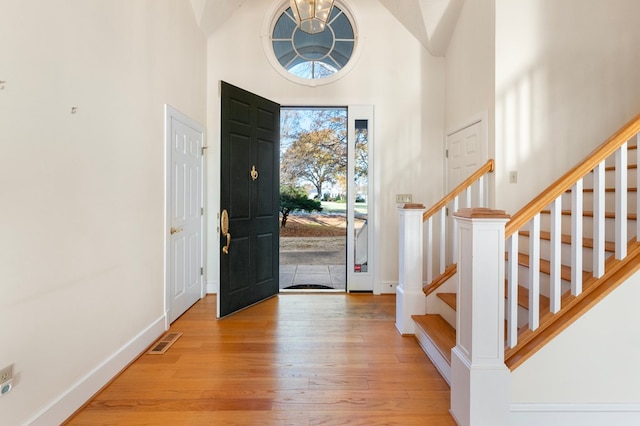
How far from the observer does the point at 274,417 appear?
1.63 m

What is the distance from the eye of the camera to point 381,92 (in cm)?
375

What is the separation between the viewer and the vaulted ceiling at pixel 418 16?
3238 millimetres

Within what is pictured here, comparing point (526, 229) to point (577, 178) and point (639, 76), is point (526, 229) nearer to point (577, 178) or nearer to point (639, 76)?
point (577, 178)

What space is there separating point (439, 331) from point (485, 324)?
2.81 ft

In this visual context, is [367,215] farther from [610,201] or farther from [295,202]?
[295,202]

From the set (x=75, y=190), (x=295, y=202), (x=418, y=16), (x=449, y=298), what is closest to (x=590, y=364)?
(x=449, y=298)

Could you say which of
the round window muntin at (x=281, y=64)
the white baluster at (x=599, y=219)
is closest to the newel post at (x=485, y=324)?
the white baluster at (x=599, y=219)

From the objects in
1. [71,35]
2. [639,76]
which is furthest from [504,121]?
[71,35]

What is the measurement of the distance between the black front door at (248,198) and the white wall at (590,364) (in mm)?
2452

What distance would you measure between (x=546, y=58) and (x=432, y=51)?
4.46ft

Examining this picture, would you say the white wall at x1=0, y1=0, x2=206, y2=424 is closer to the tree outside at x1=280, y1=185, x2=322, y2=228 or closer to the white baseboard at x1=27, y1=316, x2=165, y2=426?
the white baseboard at x1=27, y1=316, x2=165, y2=426

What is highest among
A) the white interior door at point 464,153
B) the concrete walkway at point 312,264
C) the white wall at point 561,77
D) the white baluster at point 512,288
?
the white wall at point 561,77

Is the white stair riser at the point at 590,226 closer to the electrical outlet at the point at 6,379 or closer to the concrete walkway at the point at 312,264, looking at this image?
the concrete walkway at the point at 312,264

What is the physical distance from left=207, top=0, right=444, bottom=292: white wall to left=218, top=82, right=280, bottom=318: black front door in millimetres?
658
